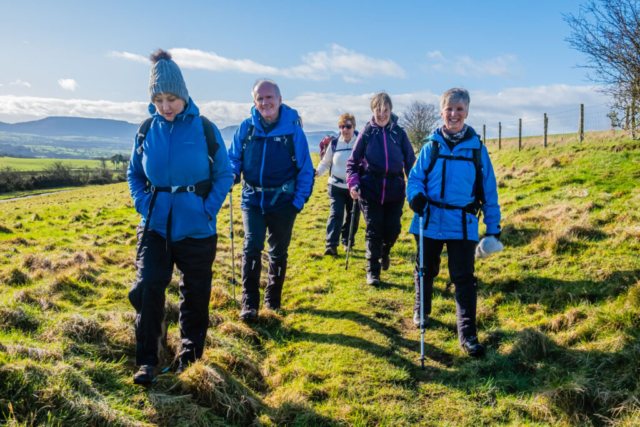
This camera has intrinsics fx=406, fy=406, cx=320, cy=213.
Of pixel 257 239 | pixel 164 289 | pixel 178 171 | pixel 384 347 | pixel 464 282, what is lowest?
pixel 384 347

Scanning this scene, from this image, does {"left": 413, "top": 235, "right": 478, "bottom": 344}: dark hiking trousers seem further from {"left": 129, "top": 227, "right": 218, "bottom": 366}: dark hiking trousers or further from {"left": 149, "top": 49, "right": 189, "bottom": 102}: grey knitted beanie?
{"left": 149, "top": 49, "right": 189, "bottom": 102}: grey knitted beanie

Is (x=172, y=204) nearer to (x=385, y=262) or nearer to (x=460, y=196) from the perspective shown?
(x=460, y=196)

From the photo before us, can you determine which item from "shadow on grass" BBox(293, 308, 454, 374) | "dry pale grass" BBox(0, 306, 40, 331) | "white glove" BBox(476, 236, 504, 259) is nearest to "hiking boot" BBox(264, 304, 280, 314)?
"shadow on grass" BBox(293, 308, 454, 374)

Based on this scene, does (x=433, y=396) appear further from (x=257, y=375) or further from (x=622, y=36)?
(x=622, y=36)

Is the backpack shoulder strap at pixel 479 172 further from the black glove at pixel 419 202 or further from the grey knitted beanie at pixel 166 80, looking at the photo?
the grey knitted beanie at pixel 166 80

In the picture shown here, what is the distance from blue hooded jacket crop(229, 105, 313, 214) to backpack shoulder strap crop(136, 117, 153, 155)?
1647 millimetres

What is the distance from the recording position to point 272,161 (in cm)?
544

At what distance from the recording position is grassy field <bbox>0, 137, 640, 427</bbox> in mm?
3199

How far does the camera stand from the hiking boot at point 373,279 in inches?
269

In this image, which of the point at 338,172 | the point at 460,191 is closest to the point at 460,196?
the point at 460,191

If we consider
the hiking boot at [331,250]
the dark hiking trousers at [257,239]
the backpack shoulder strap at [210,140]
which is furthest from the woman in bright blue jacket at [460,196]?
the hiking boot at [331,250]

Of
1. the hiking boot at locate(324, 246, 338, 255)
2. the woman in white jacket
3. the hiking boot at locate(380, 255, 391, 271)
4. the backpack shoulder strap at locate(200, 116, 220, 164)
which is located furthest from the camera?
the hiking boot at locate(324, 246, 338, 255)

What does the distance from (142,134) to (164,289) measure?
1492 millimetres

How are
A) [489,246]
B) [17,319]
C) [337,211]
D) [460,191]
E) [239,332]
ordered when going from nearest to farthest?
[17,319] → [489,246] → [460,191] → [239,332] → [337,211]
